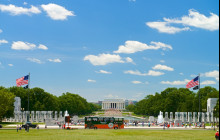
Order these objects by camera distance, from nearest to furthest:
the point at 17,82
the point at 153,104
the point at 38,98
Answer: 1. the point at 17,82
2. the point at 38,98
3. the point at 153,104

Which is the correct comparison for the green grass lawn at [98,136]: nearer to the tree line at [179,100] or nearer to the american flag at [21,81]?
Answer: the american flag at [21,81]

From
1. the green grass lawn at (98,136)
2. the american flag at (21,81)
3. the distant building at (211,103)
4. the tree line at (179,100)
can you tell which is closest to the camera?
the green grass lawn at (98,136)

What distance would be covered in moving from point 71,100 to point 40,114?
56186mm

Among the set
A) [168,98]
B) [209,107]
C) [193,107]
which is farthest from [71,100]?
[209,107]

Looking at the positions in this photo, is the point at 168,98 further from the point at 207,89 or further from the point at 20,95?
the point at 20,95

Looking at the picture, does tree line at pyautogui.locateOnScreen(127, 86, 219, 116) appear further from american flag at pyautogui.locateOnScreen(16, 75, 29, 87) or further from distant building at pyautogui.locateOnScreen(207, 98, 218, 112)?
american flag at pyautogui.locateOnScreen(16, 75, 29, 87)

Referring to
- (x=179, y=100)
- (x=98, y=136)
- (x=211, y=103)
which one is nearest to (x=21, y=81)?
(x=98, y=136)

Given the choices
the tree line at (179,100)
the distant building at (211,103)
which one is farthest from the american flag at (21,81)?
the tree line at (179,100)

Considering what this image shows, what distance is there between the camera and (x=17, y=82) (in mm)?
77625

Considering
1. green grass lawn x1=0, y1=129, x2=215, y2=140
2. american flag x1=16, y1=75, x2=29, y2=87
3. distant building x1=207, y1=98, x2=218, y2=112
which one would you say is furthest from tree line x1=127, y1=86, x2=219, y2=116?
american flag x1=16, y1=75, x2=29, y2=87

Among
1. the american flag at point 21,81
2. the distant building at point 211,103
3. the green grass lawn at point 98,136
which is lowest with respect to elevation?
the green grass lawn at point 98,136

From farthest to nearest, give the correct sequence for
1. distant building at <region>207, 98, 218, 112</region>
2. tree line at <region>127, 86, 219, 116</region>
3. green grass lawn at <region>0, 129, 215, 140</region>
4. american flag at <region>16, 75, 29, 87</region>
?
tree line at <region>127, 86, 219, 116</region> → distant building at <region>207, 98, 218, 112</region> → american flag at <region>16, 75, 29, 87</region> → green grass lawn at <region>0, 129, 215, 140</region>

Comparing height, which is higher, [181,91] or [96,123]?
[181,91]

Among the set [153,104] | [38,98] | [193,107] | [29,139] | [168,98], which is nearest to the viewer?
[29,139]
